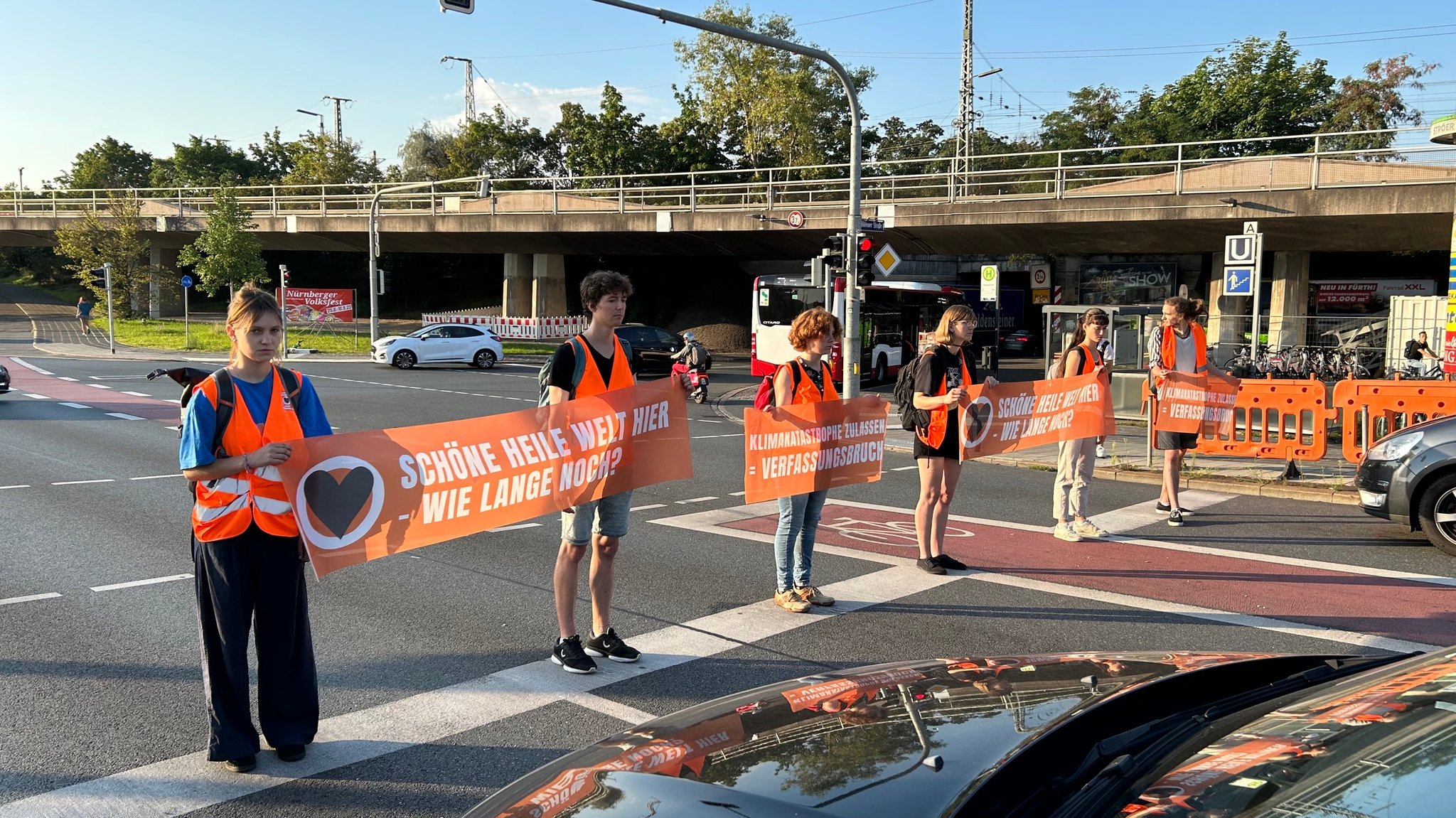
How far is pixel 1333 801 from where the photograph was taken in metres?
1.63

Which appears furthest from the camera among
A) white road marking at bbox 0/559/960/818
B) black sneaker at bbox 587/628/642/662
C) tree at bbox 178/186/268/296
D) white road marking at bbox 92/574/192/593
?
tree at bbox 178/186/268/296

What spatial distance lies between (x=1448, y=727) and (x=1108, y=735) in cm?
62

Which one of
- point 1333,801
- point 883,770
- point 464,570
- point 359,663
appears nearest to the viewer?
point 1333,801

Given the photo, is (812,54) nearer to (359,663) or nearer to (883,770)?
(359,663)

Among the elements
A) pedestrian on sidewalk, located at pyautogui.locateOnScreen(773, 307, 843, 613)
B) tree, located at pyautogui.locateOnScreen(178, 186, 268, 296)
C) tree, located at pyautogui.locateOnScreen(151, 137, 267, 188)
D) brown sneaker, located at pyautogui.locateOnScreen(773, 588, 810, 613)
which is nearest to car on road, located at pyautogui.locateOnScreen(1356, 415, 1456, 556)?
pedestrian on sidewalk, located at pyautogui.locateOnScreen(773, 307, 843, 613)

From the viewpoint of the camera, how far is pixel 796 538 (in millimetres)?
6398

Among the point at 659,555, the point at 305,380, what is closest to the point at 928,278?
the point at 659,555

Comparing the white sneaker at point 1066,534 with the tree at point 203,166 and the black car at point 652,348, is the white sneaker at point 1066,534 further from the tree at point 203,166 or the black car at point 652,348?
the tree at point 203,166

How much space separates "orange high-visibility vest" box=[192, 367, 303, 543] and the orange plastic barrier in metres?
10.4

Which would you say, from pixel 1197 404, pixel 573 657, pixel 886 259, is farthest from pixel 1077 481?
pixel 886 259

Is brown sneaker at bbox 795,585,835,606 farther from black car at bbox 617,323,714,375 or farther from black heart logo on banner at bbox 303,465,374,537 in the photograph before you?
black car at bbox 617,323,714,375

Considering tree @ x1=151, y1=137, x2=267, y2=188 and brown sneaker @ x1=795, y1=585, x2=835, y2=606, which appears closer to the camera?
brown sneaker @ x1=795, y1=585, x2=835, y2=606

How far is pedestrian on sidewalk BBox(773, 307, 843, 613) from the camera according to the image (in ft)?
20.5

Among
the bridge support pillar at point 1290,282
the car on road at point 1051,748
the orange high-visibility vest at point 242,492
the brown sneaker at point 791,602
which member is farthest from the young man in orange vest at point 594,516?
the bridge support pillar at point 1290,282
